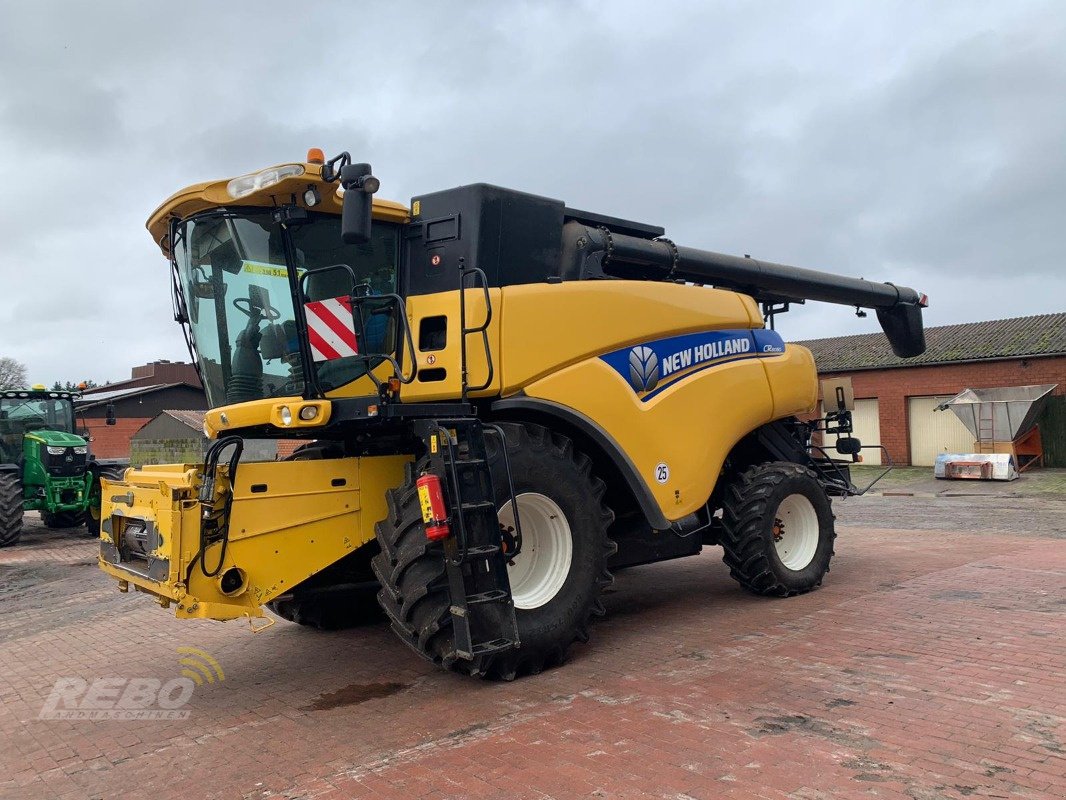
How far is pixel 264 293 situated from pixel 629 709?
3.37 m

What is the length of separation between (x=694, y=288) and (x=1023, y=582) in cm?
414

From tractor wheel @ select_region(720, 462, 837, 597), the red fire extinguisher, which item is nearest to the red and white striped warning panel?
the red fire extinguisher

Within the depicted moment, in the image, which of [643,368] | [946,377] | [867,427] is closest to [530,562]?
[643,368]

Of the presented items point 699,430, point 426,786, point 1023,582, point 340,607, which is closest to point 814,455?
point 1023,582

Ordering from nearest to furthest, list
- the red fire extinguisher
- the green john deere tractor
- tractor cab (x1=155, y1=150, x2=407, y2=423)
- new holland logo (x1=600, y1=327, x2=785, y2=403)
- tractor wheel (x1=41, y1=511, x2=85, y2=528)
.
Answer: the red fire extinguisher → tractor cab (x1=155, y1=150, x2=407, y2=423) → new holland logo (x1=600, y1=327, x2=785, y2=403) → the green john deere tractor → tractor wheel (x1=41, y1=511, x2=85, y2=528)

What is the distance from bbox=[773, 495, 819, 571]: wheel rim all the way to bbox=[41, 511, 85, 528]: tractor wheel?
13.2 meters

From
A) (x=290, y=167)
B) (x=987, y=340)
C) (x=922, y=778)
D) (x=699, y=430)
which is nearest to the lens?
(x=922, y=778)

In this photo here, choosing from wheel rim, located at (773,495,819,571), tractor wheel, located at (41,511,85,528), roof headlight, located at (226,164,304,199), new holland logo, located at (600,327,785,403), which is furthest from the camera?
tractor wheel, located at (41,511,85,528)

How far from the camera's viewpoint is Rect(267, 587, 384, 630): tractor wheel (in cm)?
671

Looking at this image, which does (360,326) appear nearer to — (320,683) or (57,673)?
(320,683)

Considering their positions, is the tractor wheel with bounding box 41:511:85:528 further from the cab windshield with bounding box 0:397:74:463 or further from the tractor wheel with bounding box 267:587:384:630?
the tractor wheel with bounding box 267:587:384:630

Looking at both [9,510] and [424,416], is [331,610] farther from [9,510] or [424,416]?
[9,510]

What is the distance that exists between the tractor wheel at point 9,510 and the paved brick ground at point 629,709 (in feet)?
20.2

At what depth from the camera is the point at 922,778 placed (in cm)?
359
